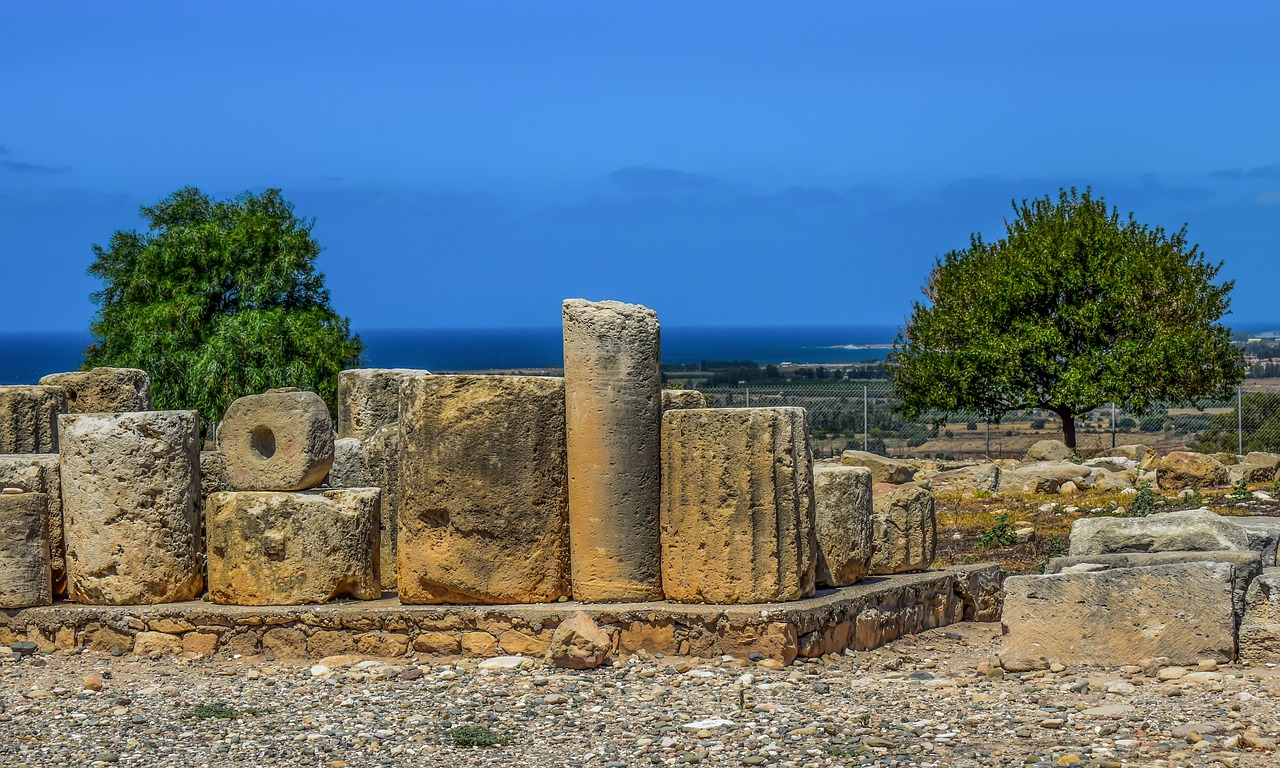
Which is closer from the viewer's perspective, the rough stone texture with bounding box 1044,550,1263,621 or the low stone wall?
the rough stone texture with bounding box 1044,550,1263,621

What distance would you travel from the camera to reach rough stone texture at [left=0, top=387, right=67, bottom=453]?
39.1ft

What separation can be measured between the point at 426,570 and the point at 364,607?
19.3 inches

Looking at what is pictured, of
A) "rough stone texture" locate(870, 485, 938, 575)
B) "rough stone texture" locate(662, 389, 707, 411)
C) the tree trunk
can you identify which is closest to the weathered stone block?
"rough stone texture" locate(662, 389, 707, 411)

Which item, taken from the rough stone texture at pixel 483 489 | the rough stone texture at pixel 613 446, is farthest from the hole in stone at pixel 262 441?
the rough stone texture at pixel 613 446

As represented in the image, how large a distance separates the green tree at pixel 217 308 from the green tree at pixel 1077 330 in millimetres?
12258

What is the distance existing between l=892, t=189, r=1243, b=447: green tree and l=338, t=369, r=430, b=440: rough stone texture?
732 inches

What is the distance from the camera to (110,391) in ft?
39.4

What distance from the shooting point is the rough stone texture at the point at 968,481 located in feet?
71.9

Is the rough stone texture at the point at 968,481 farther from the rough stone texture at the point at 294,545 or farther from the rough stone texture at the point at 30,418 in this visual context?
the rough stone texture at the point at 294,545

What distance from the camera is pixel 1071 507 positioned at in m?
18.3

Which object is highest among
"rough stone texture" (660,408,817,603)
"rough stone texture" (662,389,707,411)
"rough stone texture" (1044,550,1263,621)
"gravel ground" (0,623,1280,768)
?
"rough stone texture" (662,389,707,411)

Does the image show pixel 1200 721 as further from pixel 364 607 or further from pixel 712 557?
pixel 364 607

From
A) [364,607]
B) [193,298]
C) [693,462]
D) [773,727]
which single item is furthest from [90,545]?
[193,298]

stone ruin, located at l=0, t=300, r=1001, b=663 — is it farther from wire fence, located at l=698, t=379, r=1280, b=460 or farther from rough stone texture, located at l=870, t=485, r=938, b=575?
wire fence, located at l=698, t=379, r=1280, b=460
